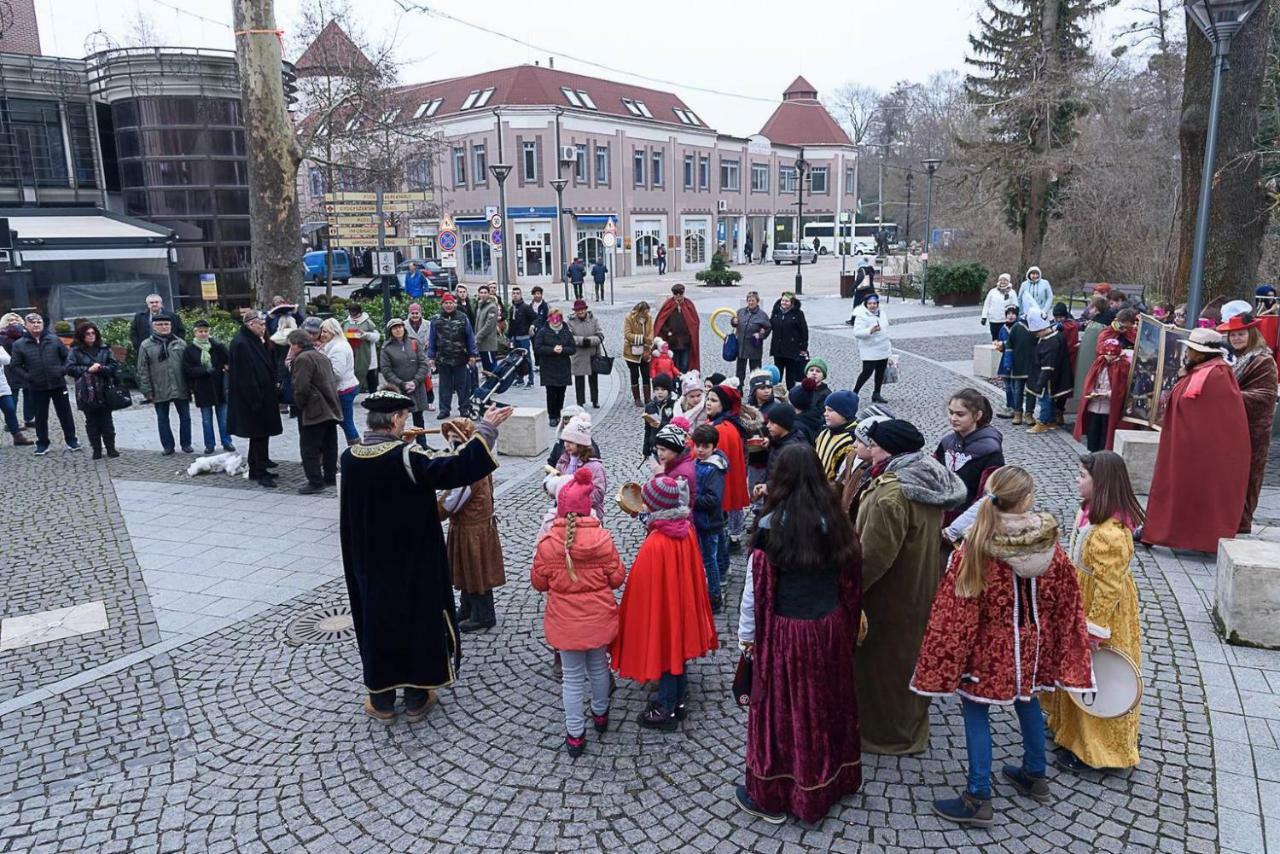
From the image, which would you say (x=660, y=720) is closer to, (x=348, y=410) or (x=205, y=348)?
(x=348, y=410)

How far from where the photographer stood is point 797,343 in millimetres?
13008

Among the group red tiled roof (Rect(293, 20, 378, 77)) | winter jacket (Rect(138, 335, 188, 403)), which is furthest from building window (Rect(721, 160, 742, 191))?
winter jacket (Rect(138, 335, 188, 403))

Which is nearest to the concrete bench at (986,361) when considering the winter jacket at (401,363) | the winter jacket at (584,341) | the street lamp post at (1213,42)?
the street lamp post at (1213,42)

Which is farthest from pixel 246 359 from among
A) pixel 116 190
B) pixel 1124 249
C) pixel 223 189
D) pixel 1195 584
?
pixel 1124 249

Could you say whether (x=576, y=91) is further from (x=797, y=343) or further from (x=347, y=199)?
(x=797, y=343)

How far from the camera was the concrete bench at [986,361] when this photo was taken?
1556cm

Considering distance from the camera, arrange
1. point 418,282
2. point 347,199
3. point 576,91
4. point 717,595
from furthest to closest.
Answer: point 576,91
point 418,282
point 347,199
point 717,595

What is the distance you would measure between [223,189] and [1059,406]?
20.6 m

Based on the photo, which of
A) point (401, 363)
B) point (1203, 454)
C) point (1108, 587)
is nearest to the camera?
point (1108, 587)

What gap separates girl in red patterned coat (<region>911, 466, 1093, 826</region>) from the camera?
3.82 meters

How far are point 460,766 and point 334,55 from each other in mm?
25654

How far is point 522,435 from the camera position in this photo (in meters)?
11.2

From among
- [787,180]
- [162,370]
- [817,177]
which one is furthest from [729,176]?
[162,370]

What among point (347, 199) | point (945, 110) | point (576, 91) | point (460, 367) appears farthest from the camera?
point (576, 91)
